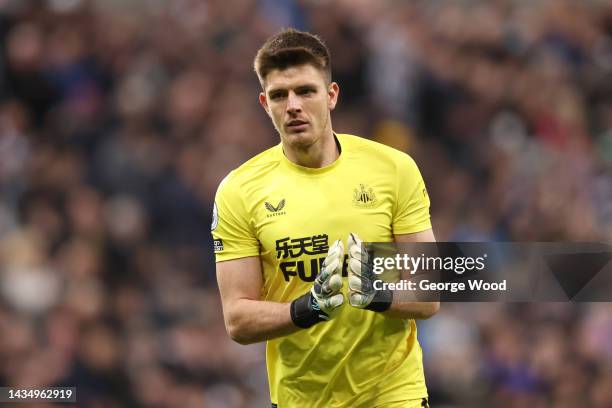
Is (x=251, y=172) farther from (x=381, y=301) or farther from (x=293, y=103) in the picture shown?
(x=381, y=301)

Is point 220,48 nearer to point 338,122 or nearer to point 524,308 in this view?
point 338,122

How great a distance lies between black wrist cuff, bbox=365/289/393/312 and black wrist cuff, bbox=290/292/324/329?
23 centimetres

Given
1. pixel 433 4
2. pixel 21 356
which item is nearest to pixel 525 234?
pixel 433 4

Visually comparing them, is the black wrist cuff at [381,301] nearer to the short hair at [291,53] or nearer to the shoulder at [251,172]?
the shoulder at [251,172]

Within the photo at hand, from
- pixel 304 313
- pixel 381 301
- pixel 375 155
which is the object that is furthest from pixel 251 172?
pixel 381 301

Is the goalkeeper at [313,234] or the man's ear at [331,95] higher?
the man's ear at [331,95]

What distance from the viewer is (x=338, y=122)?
421 inches

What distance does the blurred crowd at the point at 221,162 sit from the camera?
9211 millimetres

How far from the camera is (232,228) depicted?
215 inches

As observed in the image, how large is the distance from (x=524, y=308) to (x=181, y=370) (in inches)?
115

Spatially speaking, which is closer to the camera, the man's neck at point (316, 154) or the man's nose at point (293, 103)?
the man's nose at point (293, 103)

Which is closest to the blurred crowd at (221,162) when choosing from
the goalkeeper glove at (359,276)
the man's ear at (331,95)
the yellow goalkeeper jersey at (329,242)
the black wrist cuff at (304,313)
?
the yellow goalkeeper jersey at (329,242)

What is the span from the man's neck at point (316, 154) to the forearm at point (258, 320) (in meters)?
0.73

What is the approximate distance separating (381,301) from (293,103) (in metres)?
1.02
